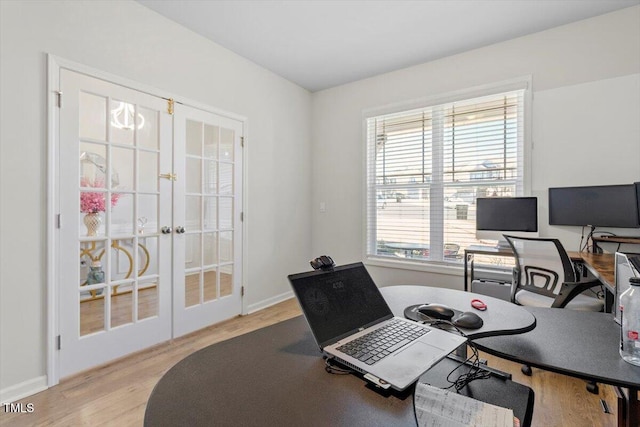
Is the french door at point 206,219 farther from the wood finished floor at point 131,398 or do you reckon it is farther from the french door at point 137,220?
the wood finished floor at point 131,398

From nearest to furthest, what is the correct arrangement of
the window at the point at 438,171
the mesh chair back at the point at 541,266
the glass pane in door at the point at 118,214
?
the mesh chair back at the point at 541,266, the glass pane in door at the point at 118,214, the window at the point at 438,171

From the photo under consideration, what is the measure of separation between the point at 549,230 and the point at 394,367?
292 cm

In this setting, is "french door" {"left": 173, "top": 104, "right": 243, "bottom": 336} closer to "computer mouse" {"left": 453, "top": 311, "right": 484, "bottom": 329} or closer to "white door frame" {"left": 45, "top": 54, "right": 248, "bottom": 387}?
"white door frame" {"left": 45, "top": 54, "right": 248, "bottom": 387}

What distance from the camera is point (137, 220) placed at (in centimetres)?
256

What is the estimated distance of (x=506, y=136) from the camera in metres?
3.10

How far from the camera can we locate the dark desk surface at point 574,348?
0.71 metres

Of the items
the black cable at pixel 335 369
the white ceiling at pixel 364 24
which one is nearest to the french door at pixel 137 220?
the white ceiling at pixel 364 24

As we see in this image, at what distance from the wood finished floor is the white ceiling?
2896 mm

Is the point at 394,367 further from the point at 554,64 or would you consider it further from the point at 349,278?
the point at 554,64

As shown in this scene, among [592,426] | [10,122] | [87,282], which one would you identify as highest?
[10,122]

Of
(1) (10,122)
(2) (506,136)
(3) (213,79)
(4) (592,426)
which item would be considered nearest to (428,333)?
(4) (592,426)

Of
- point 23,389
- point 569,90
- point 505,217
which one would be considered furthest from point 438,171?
point 23,389

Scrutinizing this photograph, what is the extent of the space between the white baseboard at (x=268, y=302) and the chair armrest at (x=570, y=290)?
113 inches

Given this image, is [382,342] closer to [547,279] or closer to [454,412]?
[454,412]
